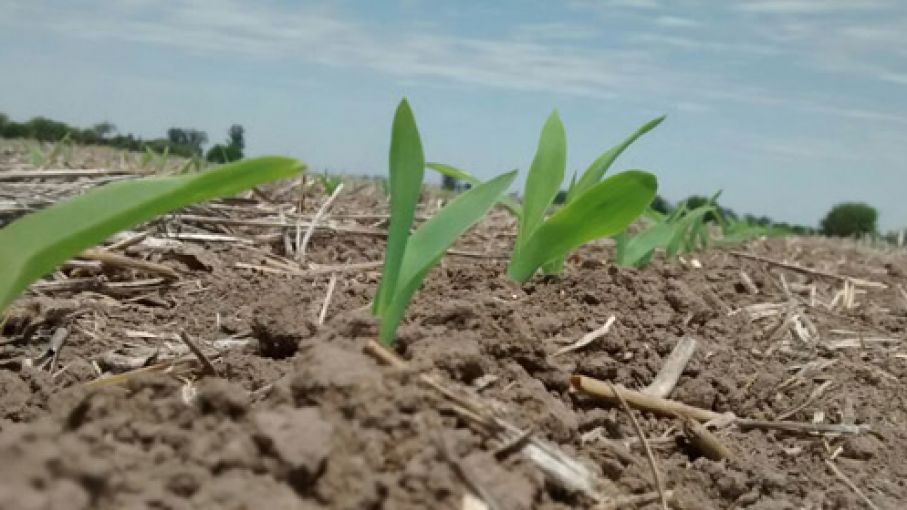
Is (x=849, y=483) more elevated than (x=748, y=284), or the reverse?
(x=748, y=284)

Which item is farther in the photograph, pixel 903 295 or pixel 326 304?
pixel 903 295

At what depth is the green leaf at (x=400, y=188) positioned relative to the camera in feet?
5.11

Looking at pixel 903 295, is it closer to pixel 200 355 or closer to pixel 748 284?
pixel 748 284

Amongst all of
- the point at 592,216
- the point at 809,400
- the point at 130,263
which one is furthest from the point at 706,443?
the point at 130,263

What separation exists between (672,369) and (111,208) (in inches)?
42.1

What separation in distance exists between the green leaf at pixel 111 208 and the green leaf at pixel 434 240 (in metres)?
0.32

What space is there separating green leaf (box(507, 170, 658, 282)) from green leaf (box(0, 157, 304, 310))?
88cm

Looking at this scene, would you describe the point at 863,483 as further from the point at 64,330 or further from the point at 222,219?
the point at 222,219

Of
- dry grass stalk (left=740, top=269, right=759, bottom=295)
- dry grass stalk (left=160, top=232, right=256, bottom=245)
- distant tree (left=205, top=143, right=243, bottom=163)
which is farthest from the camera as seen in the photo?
distant tree (left=205, top=143, right=243, bottom=163)

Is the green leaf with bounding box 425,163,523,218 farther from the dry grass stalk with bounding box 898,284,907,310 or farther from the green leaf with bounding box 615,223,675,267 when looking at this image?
the dry grass stalk with bounding box 898,284,907,310

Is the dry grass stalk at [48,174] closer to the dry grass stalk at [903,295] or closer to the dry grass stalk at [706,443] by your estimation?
the dry grass stalk at [706,443]

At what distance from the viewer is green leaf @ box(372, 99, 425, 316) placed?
1.56 meters

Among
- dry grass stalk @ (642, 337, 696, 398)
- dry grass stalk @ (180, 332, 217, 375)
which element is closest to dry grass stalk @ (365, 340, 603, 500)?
dry grass stalk @ (180, 332, 217, 375)

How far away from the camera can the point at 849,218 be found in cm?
1226
